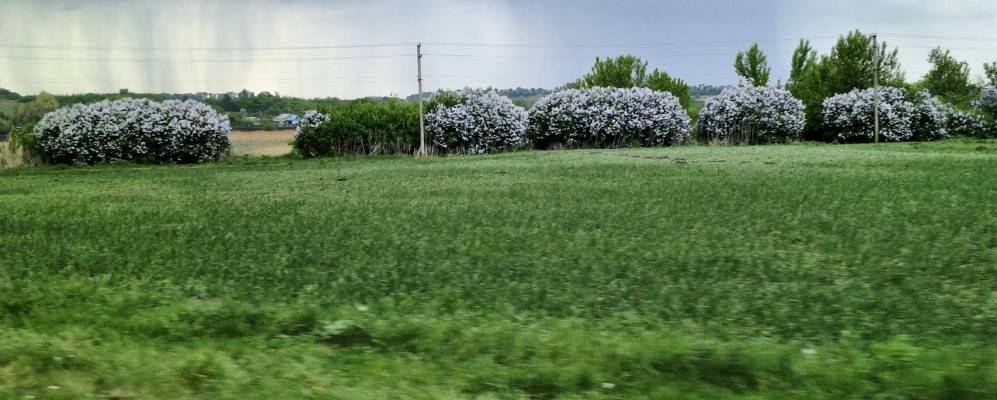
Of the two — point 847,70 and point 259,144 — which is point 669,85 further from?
point 259,144

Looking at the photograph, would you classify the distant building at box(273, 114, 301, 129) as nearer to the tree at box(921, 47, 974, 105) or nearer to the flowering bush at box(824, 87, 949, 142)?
the flowering bush at box(824, 87, 949, 142)

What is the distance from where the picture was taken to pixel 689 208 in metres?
9.45

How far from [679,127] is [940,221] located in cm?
2612

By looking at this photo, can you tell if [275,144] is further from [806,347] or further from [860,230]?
[806,347]

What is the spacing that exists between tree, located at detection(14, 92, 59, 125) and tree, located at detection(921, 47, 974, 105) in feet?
163

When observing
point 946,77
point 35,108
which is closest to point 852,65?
point 946,77

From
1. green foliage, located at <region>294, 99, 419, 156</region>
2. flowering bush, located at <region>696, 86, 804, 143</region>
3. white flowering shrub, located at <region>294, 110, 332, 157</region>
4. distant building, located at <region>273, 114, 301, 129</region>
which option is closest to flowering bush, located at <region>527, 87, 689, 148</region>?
flowering bush, located at <region>696, 86, 804, 143</region>

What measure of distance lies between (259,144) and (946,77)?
151 feet

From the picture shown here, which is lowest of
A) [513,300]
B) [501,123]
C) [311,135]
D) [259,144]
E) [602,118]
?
[513,300]

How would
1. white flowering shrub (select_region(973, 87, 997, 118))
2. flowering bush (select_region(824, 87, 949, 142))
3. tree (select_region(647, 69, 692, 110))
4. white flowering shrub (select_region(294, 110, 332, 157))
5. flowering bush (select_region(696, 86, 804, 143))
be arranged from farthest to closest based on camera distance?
tree (select_region(647, 69, 692, 110)) < white flowering shrub (select_region(973, 87, 997, 118)) < flowering bush (select_region(824, 87, 949, 142)) < flowering bush (select_region(696, 86, 804, 143)) < white flowering shrub (select_region(294, 110, 332, 157))

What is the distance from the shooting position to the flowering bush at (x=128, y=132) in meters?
25.2

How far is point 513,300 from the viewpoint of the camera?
506cm

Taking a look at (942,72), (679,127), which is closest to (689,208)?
(679,127)

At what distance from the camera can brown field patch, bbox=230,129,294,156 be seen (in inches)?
1174
